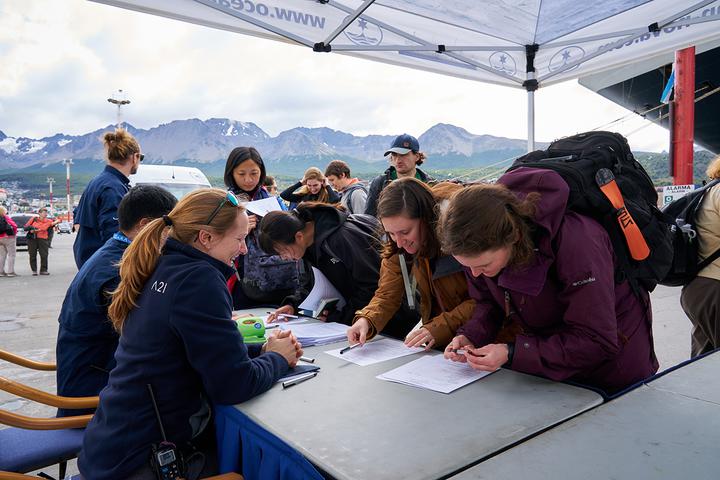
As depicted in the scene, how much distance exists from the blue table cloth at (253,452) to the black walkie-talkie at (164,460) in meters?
0.13

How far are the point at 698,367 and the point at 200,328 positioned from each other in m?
1.39

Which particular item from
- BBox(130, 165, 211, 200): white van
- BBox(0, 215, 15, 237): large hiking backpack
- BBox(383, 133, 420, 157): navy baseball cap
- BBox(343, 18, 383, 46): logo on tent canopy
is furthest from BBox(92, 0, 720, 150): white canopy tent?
BBox(0, 215, 15, 237): large hiking backpack

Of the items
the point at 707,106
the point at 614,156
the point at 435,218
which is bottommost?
the point at 435,218

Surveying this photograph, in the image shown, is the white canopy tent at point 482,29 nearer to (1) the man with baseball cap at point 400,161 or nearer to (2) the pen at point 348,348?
(1) the man with baseball cap at point 400,161

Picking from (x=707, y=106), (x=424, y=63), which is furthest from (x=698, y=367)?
(x=707, y=106)

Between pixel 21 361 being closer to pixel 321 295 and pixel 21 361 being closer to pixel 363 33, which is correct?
pixel 321 295

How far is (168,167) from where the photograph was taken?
882cm

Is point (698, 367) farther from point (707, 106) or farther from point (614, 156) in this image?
point (707, 106)

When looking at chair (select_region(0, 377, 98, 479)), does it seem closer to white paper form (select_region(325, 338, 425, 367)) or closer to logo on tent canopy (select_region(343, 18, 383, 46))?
white paper form (select_region(325, 338, 425, 367))

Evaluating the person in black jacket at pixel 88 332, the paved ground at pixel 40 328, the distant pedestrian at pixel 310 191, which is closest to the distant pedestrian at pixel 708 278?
the paved ground at pixel 40 328

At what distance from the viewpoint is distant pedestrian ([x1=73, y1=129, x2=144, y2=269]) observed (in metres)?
2.94

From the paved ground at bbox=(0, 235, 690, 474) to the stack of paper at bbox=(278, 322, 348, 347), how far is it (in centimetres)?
156

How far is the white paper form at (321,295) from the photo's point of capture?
231cm

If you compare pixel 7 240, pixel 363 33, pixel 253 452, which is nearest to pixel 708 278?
pixel 253 452
